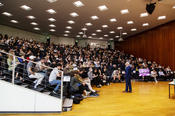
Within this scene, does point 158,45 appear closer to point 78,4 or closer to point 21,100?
point 78,4

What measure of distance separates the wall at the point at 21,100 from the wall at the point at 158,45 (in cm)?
1042

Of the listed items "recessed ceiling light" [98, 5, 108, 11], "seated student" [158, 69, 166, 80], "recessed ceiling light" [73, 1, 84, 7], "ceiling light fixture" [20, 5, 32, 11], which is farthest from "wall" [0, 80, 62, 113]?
"seated student" [158, 69, 166, 80]

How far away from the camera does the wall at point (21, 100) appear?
9.70 feet

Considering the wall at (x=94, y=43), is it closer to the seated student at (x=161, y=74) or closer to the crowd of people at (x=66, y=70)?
the crowd of people at (x=66, y=70)

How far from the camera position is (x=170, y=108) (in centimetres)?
336

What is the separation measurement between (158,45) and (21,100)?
39.0ft

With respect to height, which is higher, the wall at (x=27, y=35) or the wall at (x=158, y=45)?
the wall at (x=27, y=35)

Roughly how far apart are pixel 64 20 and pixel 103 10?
140 inches

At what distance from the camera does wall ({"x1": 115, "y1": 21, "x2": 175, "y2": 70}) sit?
10.4 meters

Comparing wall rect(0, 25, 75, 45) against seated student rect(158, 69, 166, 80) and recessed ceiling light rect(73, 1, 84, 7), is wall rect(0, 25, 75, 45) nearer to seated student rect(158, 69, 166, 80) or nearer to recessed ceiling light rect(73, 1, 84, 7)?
recessed ceiling light rect(73, 1, 84, 7)

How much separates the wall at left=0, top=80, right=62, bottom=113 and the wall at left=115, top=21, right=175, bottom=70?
34.2 feet

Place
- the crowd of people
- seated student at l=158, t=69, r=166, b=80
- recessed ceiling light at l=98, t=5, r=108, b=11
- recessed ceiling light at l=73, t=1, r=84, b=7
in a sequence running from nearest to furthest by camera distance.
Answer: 1. the crowd of people
2. recessed ceiling light at l=73, t=1, r=84, b=7
3. recessed ceiling light at l=98, t=5, r=108, b=11
4. seated student at l=158, t=69, r=166, b=80

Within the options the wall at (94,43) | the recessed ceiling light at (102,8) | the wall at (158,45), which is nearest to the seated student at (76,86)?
the recessed ceiling light at (102,8)

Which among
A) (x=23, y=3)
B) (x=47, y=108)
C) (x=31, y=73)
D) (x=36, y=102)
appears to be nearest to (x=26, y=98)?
(x=36, y=102)
